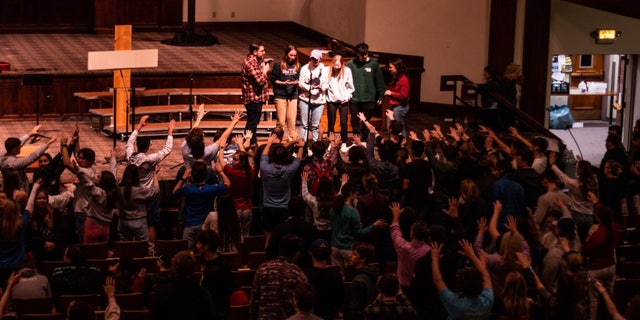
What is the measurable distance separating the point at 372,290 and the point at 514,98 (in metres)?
7.74

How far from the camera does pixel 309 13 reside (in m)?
23.0

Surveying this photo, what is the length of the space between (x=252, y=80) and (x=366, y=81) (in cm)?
153

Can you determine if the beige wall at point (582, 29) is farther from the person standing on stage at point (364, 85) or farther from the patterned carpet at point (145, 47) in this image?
the patterned carpet at point (145, 47)

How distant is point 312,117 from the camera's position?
1537 centimetres

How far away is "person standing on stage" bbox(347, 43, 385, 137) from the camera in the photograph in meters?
15.4

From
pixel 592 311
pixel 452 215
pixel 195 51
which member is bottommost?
pixel 592 311

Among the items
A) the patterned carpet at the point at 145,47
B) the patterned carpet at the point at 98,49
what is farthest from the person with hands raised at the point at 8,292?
the patterned carpet at the point at 145,47

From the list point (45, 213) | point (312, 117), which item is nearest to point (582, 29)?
point (312, 117)

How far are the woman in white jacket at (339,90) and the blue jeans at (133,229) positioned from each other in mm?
4356

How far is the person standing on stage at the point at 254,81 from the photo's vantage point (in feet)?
49.8

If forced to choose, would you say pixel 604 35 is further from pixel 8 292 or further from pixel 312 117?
pixel 8 292

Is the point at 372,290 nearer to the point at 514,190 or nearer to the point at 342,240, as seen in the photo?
the point at 342,240

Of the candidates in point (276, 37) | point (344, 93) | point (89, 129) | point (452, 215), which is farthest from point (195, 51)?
point (452, 215)

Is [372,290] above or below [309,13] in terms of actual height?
below
